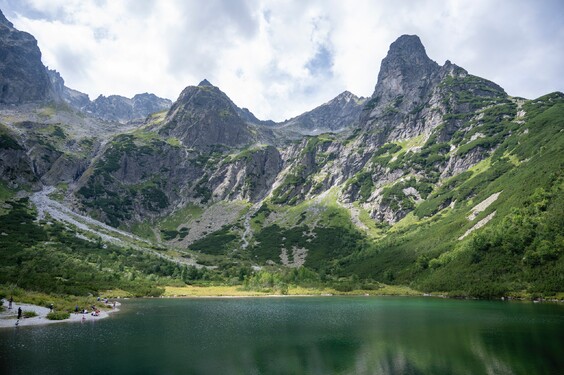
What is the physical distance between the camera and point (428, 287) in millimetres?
147875

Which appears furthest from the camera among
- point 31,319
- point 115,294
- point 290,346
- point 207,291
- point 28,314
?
point 207,291

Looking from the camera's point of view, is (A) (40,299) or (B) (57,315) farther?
(A) (40,299)

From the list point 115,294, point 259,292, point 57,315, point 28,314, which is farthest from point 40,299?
point 259,292

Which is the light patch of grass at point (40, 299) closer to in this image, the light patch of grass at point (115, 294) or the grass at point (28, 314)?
the grass at point (28, 314)

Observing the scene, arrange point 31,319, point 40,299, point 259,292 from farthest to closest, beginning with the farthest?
1. point 259,292
2. point 40,299
3. point 31,319

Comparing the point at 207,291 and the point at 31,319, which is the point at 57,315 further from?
the point at 207,291

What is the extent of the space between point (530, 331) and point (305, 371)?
43.2 metres

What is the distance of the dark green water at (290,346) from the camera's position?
125 ft

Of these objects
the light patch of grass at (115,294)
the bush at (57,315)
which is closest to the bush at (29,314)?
the bush at (57,315)

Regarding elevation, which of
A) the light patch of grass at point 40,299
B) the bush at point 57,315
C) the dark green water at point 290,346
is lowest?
the dark green water at point 290,346

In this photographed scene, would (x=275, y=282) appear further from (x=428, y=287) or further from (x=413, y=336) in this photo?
(x=413, y=336)

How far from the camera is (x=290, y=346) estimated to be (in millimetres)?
50781

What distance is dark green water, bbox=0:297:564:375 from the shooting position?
125ft

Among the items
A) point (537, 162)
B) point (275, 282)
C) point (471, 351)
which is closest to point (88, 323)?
point (471, 351)
